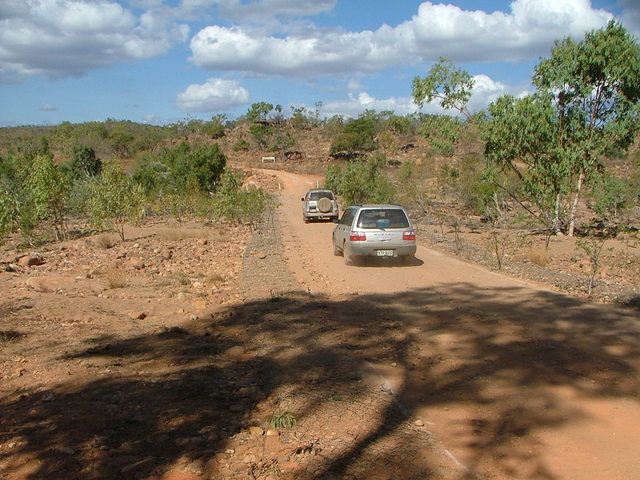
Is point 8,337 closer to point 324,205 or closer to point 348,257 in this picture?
point 348,257

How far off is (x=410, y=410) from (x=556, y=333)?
3.43 meters

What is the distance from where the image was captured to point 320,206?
96.8ft

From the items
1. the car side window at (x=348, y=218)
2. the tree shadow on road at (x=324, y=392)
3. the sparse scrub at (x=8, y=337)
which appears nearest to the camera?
the tree shadow on road at (x=324, y=392)

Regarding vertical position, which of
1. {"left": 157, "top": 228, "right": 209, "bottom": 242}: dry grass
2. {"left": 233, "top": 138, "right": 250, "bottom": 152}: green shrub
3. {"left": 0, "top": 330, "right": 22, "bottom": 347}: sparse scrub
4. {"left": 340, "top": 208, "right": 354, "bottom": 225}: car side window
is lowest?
{"left": 157, "top": 228, "right": 209, "bottom": 242}: dry grass

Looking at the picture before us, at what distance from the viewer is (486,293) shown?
36.2 feet

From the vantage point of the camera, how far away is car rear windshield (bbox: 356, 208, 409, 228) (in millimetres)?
14641

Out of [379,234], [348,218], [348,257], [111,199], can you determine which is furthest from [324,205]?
[379,234]

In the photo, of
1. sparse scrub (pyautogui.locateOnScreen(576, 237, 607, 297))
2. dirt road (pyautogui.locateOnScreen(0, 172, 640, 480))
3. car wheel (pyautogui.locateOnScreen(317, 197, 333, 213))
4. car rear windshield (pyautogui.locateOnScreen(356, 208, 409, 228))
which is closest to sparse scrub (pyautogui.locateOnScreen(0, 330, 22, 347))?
dirt road (pyautogui.locateOnScreen(0, 172, 640, 480))

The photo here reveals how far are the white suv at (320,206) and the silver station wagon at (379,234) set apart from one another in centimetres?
1467

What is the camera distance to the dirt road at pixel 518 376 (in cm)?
466

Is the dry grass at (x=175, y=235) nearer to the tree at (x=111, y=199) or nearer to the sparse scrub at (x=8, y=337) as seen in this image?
the tree at (x=111, y=199)

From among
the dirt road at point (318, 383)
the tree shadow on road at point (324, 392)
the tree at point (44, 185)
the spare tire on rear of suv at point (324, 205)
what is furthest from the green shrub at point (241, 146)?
the tree shadow on road at point (324, 392)

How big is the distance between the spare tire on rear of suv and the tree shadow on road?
65.8 feet

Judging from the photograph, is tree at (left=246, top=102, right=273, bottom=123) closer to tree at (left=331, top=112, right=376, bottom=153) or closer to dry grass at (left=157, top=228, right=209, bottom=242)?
tree at (left=331, top=112, right=376, bottom=153)
